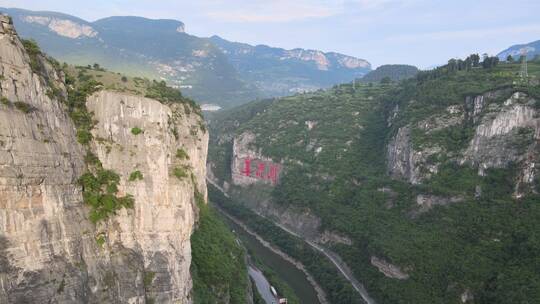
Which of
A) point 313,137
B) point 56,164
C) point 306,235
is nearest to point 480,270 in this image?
point 306,235

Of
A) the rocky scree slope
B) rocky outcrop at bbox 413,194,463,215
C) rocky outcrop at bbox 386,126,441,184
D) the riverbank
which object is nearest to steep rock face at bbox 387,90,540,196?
rocky outcrop at bbox 386,126,441,184

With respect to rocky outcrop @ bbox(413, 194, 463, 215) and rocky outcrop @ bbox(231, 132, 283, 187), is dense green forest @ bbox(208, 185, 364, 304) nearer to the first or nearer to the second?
rocky outcrop @ bbox(231, 132, 283, 187)

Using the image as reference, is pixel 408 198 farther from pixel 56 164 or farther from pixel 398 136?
pixel 56 164

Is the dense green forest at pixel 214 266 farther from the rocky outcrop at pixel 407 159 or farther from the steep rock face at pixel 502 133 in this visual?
the steep rock face at pixel 502 133

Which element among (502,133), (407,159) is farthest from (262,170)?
(502,133)

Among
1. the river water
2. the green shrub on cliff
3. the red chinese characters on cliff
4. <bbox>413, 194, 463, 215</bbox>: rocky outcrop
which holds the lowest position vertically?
the river water

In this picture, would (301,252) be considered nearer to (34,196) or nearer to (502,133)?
(502,133)
